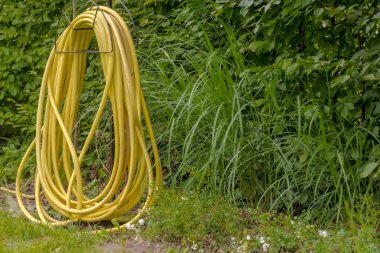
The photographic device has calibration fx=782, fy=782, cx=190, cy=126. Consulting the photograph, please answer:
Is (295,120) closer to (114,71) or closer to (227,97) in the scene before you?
(227,97)

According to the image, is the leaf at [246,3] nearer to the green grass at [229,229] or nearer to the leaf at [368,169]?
the green grass at [229,229]

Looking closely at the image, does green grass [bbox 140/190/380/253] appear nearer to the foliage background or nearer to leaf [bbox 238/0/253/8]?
the foliage background

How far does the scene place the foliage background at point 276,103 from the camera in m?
4.94

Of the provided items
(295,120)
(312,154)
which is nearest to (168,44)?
(295,120)

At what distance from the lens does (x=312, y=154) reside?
16.2 ft

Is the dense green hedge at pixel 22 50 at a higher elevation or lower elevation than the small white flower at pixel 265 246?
higher

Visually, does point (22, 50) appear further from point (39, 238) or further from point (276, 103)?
point (276, 103)

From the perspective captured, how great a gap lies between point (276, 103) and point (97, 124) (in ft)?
4.01

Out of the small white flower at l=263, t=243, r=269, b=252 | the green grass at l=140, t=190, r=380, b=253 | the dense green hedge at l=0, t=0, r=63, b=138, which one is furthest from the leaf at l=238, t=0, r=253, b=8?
the dense green hedge at l=0, t=0, r=63, b=138

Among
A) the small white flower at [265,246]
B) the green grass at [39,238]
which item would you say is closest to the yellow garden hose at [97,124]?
the green grass at [39,238]

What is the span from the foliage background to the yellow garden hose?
0.93 ft

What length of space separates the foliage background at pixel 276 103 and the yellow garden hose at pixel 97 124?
11.2 inches

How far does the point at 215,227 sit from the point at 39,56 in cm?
359

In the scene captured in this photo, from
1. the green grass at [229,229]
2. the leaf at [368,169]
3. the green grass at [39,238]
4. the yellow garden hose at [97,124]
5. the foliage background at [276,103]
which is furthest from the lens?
the yellow garden hose at [97,124]
